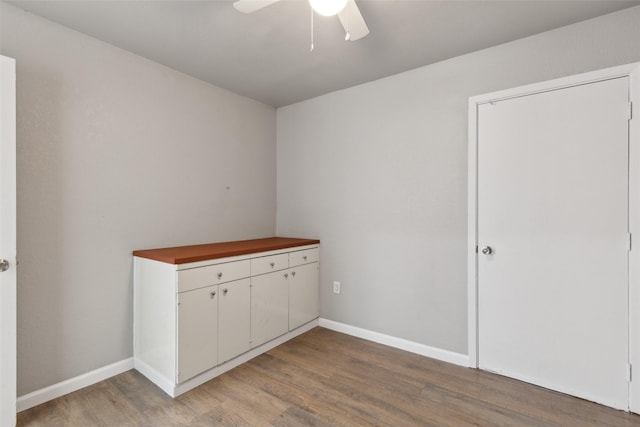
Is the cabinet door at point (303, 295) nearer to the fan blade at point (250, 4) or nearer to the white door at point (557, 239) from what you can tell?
the white door at point (557, 239)

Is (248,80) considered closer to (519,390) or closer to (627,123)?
(627,123)

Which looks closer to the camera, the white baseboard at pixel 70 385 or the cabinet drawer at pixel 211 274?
the white baseboard at pixel 70 385

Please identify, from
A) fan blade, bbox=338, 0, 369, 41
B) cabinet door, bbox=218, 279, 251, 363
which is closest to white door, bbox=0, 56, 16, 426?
cabinet door, bbox=218, 279, 251, 363

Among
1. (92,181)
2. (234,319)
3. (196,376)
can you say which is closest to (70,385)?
(196,376)

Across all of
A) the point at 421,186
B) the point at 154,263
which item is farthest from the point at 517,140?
the point at 154,263

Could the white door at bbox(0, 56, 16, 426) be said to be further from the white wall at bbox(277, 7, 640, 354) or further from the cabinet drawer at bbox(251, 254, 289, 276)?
the white wall at bbox(277, 7, 640, 354)

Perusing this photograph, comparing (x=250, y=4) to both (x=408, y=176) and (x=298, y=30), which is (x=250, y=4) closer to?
(x=298, y=30)

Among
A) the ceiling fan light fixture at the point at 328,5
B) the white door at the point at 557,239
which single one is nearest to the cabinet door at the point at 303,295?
the white door at the point at 557,239

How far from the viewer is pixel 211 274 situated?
2121mm

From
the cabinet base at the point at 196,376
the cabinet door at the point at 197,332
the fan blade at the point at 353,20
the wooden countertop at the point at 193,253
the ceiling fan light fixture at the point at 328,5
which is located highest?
the fan blade at the point at 353,20

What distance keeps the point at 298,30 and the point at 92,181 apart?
1.76 m

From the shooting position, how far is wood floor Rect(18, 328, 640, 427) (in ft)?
5.65

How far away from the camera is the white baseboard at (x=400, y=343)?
236 centimetres

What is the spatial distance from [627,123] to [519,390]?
182cm
